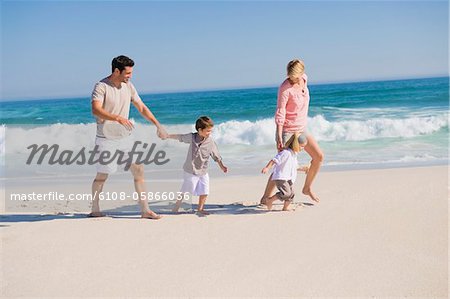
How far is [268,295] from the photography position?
3.32 metres

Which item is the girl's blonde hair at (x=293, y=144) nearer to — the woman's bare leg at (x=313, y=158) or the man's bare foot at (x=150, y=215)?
the woman's bare leg at (x=313, y=158)

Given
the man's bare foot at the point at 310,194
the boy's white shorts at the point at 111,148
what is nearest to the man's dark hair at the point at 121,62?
the boy's white shorts at the point at 111,148

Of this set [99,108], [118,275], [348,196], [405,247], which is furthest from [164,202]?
[405,247]

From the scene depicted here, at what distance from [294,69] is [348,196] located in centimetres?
165

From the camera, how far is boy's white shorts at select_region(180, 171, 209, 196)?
5.54 meters

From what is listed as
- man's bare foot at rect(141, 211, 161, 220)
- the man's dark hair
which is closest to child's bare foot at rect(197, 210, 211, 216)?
man's bare foot at rect(141, 211, 161, 220)

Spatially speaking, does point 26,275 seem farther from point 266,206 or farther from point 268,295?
point 266,206

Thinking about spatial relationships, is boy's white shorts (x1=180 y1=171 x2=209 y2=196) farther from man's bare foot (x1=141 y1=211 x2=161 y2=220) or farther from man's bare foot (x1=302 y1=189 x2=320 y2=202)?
man's bare foot (x1=302 y1=189 x2=320 y2=202)

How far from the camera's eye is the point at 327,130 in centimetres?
1803

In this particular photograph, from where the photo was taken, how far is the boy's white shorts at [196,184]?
218 inches

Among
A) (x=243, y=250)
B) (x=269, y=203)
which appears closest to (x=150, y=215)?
(x=269, y=203)

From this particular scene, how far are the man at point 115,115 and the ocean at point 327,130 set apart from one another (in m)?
3.72

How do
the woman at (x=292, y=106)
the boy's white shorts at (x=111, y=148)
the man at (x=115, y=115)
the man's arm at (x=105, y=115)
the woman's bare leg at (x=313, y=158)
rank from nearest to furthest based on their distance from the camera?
Result: 1. the man's arm at (x=105, y=115)
2. the man at (x=115, y=115)
3. the boy's white shorts at (x=111, y=148)
4. the woman at (x=292, y=106)
5. the woman's bare leg at (x=313, y=158)

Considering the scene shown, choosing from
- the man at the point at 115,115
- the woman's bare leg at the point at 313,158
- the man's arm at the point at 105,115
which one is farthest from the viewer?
the woman's bare leg at the point at 313,158
